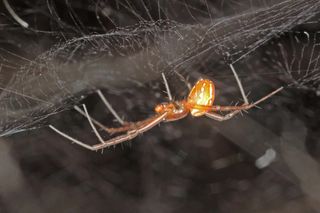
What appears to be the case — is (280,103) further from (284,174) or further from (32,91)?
(32,91)

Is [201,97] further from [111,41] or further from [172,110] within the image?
[111,41]

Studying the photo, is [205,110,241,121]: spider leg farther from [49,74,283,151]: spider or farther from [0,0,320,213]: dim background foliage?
[0,0,320,213]: dim background foliage

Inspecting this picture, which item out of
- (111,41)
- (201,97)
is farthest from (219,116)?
(111,41)

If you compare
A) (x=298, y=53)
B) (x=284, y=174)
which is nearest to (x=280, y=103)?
(x=284, y=174)

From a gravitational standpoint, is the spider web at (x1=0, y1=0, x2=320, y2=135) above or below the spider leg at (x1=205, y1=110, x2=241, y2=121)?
above

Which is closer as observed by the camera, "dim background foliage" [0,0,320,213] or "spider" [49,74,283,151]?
"spider" [49,74,283,151]

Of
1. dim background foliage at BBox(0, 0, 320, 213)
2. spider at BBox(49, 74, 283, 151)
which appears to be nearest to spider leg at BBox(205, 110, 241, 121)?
spider at BBox(49, 74, 283, 151)

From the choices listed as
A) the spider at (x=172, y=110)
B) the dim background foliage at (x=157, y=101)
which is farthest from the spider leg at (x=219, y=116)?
the dim background foliage at (x=157, y=101)
